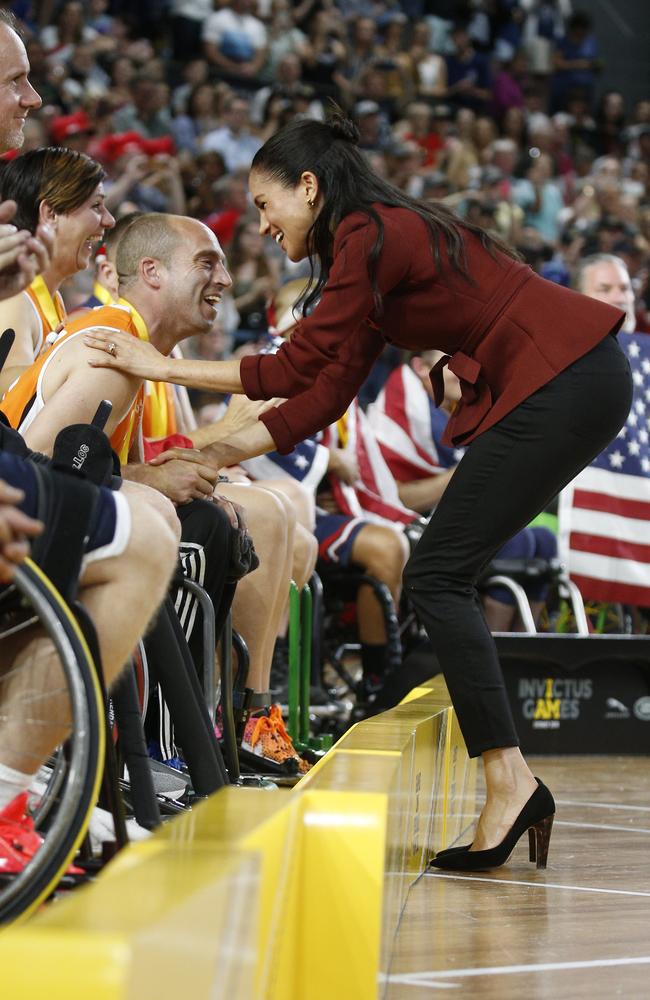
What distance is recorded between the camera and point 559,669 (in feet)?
16.8

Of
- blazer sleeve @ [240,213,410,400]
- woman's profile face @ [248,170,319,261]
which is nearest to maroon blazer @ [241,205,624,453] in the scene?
blazer sleeve @ [240,213,410,400]

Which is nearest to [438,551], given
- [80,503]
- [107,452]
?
[107,452]

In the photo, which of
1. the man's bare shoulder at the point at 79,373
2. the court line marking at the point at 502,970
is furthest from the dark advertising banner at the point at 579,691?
the court line marking at the point at 502,970

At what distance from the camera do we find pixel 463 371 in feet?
9.12

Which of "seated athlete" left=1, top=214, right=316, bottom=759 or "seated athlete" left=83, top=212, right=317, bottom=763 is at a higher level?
"seated athlete" left=1, top=214, right=316, bottom=759

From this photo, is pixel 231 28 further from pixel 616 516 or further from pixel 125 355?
pixel 125 355

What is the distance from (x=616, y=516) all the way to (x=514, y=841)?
3.17m

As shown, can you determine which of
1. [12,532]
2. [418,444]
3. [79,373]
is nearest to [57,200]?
→ [79,373]

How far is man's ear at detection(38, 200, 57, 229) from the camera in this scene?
3.49 metres

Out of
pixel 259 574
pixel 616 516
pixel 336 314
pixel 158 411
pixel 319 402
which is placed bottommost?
pixel 616 516

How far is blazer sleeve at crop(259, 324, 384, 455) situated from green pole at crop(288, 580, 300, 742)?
45.1 inches

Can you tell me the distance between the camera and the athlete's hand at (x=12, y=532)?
1.49m

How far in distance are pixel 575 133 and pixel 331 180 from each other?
1181 centimetres

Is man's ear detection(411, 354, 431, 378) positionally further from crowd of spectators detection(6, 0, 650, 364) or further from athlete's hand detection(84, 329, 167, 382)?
athlete's hand detection(84, 329, 167, 382)
